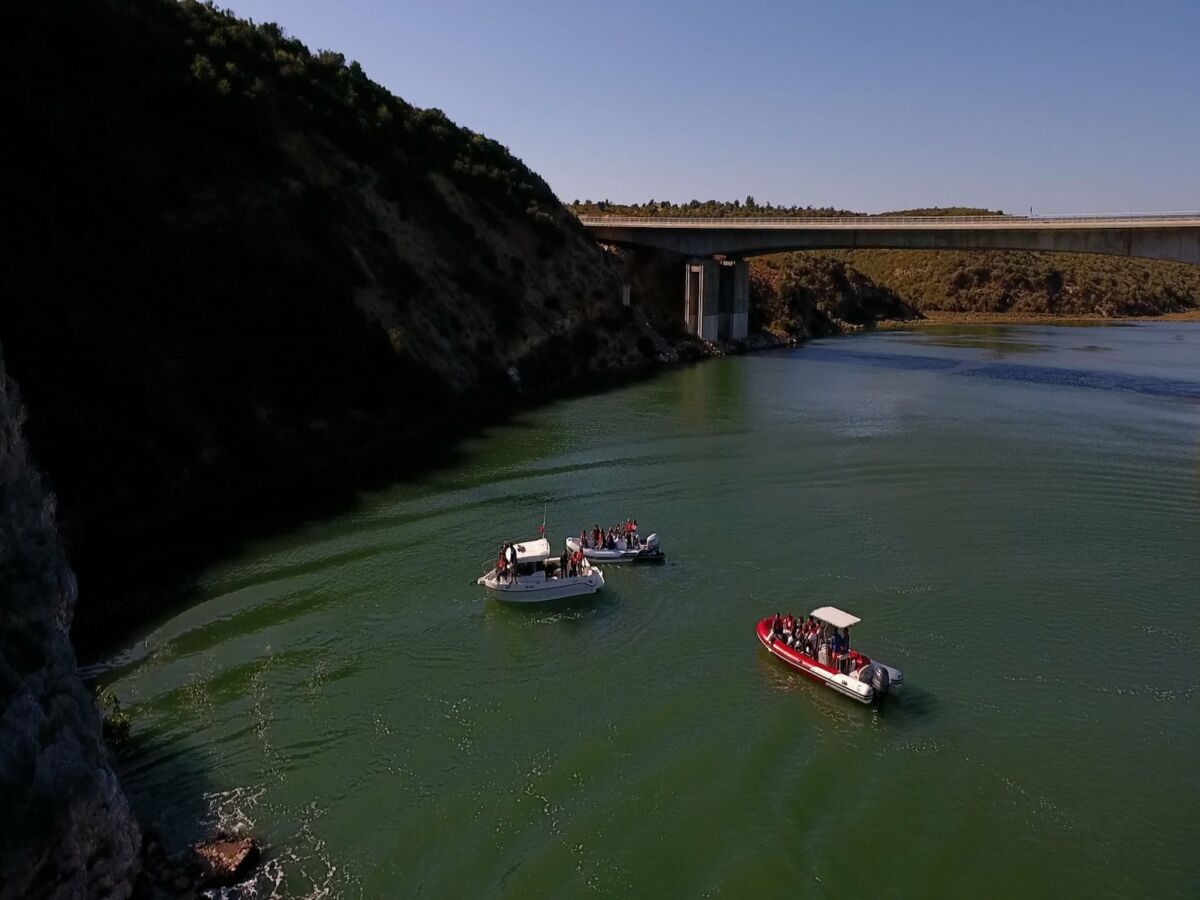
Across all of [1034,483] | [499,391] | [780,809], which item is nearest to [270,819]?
[780,809]

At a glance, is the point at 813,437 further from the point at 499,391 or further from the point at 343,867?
the point at 343,867

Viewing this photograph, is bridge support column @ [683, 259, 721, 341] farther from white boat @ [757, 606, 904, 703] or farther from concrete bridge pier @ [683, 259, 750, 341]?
white boat @ [757, 606, 904, 703]

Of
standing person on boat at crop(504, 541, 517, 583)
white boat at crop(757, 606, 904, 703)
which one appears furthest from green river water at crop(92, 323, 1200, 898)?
standing person on boat at crop(504, 541, 517, 583)

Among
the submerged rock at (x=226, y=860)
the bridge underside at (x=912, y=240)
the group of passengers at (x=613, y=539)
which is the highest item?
the bridge underside at (x=912, y=240)

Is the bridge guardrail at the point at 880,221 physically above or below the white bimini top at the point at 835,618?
above

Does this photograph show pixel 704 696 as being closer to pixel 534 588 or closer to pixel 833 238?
pixel 534 588

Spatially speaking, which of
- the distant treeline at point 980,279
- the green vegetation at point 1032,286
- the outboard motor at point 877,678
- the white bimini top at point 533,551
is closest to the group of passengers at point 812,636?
the outboard motor at point 877,678

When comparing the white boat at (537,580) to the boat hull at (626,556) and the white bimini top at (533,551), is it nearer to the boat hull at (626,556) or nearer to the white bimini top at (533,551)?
the white bimini top at (533,551)
